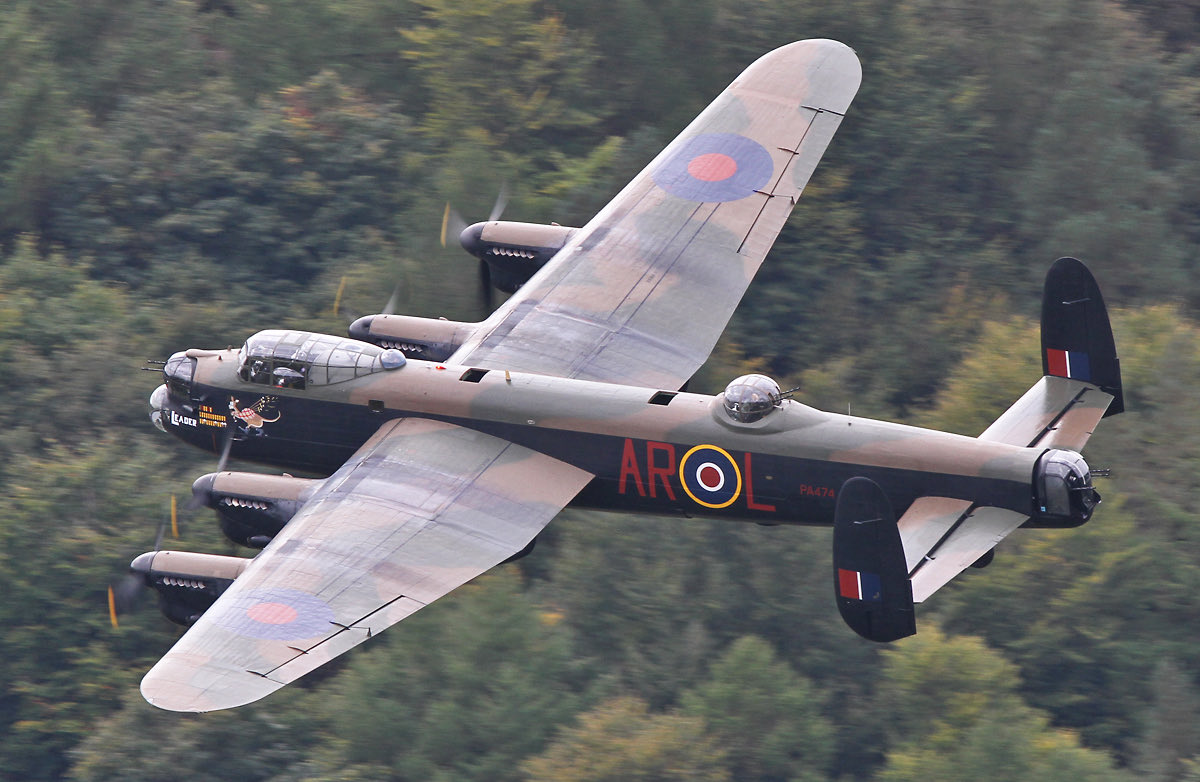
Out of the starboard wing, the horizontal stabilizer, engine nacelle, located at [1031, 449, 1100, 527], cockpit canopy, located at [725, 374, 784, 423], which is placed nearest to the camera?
the horizontal stabilizer

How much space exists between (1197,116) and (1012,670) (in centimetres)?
2439

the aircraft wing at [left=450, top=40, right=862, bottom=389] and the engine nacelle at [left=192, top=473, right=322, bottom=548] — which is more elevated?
the aircraft wing at [left=450, top=40, right=862, bottom=389]

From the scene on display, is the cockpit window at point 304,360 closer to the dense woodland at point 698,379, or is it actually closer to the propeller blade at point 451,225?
the propeller blade at point 451,225

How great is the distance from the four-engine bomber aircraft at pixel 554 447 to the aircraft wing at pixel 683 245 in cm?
7

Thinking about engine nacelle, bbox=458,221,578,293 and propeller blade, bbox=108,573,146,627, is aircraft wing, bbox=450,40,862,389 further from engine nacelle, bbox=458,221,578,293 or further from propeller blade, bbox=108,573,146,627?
propeller blade, bbox=108,573,146,627

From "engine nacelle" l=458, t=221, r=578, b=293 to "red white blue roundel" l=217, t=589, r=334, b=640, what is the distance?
38.0 feet

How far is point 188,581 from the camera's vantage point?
112 ft

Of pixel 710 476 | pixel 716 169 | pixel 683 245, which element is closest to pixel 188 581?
pixel 710 476

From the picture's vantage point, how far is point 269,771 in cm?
4050

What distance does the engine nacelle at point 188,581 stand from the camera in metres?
34.2

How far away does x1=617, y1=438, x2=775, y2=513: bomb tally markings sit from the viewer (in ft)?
118

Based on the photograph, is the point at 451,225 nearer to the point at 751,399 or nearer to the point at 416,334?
the point at 416,334

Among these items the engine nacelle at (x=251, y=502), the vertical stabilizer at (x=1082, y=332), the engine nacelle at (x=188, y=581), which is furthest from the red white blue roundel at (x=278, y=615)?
the vertical stabilizer at (x=1082, y=332)

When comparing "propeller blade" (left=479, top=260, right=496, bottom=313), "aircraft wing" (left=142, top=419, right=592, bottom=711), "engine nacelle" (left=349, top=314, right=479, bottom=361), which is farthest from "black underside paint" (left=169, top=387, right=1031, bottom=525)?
"propeller blade" (left=479, top=260, right=496, bottom=313)
